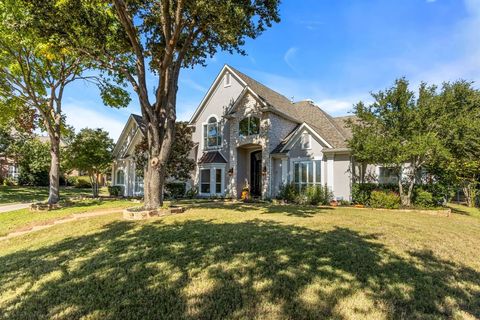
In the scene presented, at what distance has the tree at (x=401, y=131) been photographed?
43.2 feet

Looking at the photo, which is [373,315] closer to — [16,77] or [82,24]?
[82,24]

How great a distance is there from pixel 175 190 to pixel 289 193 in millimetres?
9729

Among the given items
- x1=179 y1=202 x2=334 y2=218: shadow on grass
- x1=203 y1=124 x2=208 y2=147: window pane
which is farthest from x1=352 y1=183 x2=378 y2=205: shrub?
x1=203 y1=124 x2=208 y2=147: window pane

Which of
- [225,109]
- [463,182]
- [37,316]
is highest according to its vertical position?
[225,109]

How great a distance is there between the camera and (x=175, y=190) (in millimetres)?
22203

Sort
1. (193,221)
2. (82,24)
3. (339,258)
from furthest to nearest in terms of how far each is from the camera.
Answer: (82,24), (193,221), (339,258)

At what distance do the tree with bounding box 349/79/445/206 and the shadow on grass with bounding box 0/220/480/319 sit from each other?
8278mm

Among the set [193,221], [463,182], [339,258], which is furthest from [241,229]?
[463,182]

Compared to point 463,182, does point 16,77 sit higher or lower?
higher

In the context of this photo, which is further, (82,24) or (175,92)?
(175,92)

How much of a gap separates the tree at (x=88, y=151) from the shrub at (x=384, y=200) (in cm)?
1977

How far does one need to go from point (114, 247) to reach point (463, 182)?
20005mm

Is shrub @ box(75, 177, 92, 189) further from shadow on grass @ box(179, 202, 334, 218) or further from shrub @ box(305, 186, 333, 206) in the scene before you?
shrub @ box(305, 186, 333, 206)

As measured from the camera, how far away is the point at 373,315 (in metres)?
3.53
